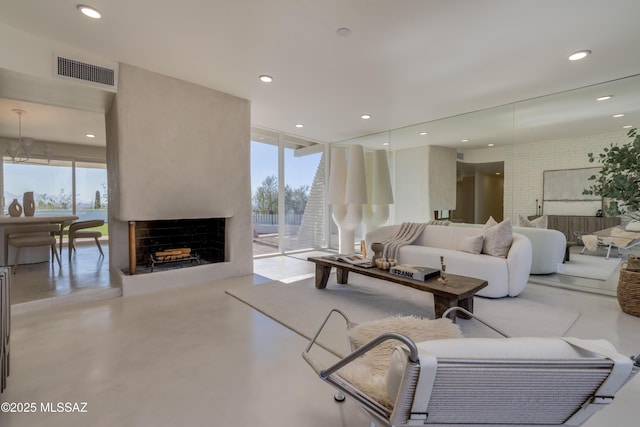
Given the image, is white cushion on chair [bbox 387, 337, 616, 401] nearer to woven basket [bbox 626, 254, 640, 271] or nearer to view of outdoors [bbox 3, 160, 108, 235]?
woven basket [bbox 626, 254, 640, 271]

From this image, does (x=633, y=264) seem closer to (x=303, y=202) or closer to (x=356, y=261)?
(x=356, y=261)

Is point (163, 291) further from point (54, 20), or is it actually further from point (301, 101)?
point (301, 101)

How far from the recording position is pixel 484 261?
3459 millimetres

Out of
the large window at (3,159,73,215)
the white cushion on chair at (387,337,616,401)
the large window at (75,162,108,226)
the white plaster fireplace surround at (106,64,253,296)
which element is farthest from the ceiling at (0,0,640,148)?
the large window at (75,162,108,226)

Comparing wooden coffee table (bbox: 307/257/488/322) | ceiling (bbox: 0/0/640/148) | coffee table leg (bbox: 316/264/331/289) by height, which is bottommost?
coffee table leg (bbox: 316/264/331/289)

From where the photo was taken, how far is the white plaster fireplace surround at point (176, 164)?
→ 349 centimetres

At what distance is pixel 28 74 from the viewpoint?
2.88 metres

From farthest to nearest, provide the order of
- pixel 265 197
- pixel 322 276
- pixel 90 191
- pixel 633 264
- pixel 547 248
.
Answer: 1. pixel 90 191
2. pixel 265 197
3. pixel 547 248
4. pixel 322 276
5. pixel 633 264

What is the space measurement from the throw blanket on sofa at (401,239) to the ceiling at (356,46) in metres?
1.92

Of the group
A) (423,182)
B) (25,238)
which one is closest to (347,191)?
(423,182)

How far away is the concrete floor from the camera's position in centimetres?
154

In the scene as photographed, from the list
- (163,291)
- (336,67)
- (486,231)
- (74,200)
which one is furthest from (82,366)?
(74,200)

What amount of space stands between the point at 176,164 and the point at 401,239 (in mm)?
3411

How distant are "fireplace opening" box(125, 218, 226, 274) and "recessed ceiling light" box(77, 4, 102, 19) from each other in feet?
6.98
